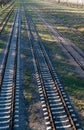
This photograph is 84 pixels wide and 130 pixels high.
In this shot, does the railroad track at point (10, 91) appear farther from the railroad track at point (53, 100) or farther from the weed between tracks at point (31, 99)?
the railroad track at point (53, 100)

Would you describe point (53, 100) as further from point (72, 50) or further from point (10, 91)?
point (72, 50)

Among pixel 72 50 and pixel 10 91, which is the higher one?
pixel 10 91

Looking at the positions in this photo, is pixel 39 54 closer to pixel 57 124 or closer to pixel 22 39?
pixel 22 39

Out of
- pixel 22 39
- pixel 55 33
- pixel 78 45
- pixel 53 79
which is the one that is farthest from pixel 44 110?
pixel 55 33

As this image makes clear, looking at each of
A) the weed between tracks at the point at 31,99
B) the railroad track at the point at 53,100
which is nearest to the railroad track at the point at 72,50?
the railroad track at the point at 53,100

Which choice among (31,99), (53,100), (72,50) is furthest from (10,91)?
(72,50)
